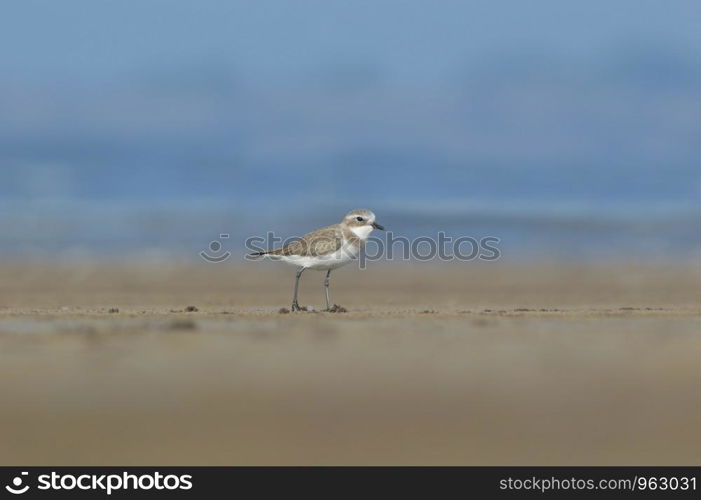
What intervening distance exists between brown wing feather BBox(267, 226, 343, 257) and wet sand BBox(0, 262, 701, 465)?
3.05 ft

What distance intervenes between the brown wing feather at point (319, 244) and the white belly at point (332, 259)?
0.17 ft

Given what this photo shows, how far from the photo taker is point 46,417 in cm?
888

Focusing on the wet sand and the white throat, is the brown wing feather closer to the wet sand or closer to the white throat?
the white throat

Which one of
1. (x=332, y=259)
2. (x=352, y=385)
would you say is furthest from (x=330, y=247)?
(x=352, y=385)

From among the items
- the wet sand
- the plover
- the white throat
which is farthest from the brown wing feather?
the wet sand

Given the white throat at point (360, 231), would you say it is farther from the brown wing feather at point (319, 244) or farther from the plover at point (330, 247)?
the brown wing feather at point (319, 244)

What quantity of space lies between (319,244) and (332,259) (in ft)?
0.84

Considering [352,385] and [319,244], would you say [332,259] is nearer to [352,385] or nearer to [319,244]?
[319,244]

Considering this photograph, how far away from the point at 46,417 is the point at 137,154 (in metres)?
44.5

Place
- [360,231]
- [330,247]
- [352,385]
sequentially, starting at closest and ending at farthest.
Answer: [352,385] → [330,247] → [360,231]

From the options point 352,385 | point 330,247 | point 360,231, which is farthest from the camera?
point 360,231

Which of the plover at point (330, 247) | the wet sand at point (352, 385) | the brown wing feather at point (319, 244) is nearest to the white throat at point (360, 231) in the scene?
the plover at point (330, 247)

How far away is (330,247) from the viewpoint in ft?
49.7

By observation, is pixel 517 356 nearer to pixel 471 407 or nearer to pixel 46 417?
pixel 471 407
